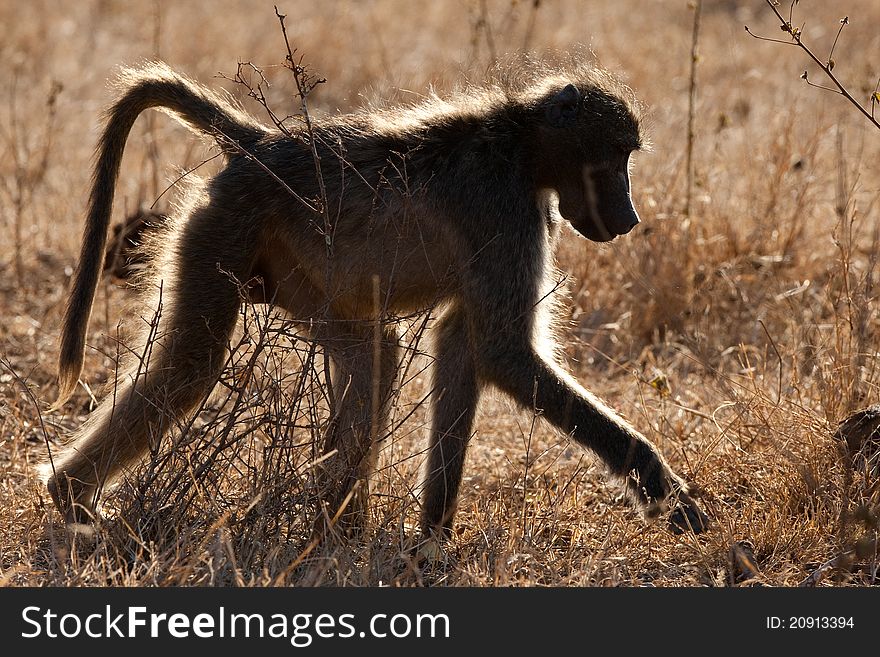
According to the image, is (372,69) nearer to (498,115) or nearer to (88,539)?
(498,115)

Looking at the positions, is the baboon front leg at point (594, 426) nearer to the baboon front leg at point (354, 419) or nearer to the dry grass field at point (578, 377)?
the dry grass field at point (578, 377)

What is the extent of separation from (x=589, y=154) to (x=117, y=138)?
4.41ft

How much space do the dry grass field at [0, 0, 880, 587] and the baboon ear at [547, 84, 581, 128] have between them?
17.7 inches

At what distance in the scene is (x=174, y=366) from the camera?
11.0 ft

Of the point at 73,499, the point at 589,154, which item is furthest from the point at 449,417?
the point at 73,499

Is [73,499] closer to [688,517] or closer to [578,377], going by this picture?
[688,517]

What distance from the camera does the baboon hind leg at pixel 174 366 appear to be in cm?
333

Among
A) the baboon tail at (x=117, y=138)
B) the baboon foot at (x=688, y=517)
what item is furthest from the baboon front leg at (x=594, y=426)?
the baboon tail at (x=117, y=138)

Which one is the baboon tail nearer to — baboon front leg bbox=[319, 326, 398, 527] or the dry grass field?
the dry grass field

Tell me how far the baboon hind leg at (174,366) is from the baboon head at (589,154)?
3.14 ft

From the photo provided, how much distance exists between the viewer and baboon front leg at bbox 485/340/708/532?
324cm

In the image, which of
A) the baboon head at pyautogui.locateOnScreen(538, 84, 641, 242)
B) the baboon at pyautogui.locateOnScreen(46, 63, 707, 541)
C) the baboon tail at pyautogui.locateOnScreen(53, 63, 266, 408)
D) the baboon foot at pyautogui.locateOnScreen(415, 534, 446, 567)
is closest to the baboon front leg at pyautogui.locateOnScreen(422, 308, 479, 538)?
the baboon at pyautogui.locateOnScreen(46, 63, 707, 541)

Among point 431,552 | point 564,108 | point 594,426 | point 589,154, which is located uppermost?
point 564,108

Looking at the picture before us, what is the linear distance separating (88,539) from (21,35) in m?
6.91
